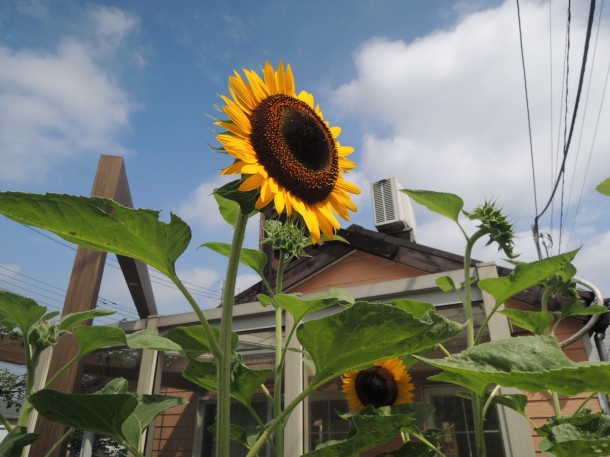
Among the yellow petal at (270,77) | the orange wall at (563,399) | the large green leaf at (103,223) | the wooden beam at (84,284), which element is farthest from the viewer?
the orange wall at (563,399)

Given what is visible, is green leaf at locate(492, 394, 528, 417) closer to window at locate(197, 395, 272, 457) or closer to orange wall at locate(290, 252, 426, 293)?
window at locate(197, 395, 272, 457)

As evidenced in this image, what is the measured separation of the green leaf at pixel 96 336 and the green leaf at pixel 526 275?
3.10ft

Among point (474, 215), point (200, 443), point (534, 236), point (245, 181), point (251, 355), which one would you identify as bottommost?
point (200, 443)

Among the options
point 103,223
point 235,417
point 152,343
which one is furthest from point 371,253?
point 103,223

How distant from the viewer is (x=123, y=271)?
11.5 ft

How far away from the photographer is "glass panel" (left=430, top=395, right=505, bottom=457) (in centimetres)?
420

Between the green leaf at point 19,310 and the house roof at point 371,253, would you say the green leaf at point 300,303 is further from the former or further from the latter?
the house roof at point 371,253

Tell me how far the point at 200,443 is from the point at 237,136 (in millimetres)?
5932

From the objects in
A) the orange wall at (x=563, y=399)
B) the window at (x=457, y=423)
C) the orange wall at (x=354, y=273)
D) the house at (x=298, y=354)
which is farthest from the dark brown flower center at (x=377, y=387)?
the orange wall at (x=354, y=273)

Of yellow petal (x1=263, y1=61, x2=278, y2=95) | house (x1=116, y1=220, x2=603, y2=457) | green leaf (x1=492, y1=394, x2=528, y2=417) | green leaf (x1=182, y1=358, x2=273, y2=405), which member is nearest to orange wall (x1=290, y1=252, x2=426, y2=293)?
house (x1=116, y1=220, x2=603, y2=457)

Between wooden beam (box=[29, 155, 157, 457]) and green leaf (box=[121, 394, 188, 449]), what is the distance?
1843mm

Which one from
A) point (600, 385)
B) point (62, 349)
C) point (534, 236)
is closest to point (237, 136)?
point (600, 385)

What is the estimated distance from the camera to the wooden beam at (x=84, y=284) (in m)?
2.58

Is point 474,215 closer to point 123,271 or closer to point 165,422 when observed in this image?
point 123,271
